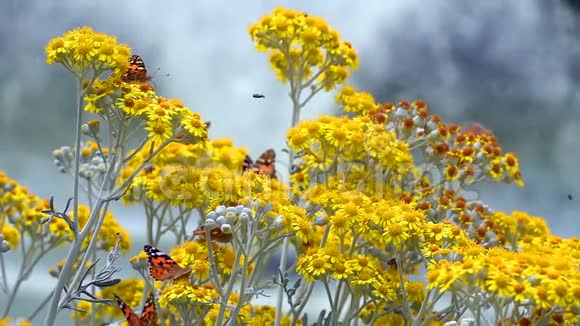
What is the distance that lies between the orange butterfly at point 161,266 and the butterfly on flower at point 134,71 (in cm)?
89

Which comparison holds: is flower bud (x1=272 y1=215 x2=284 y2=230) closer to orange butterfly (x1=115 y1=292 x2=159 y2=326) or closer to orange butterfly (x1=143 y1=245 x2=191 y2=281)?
orange butterfly (x1=143 y1=245 x2=191 y2=281)

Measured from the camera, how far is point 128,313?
414cm

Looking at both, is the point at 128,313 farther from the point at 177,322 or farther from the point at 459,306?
the point at 459,306

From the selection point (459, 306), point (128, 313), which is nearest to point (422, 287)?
point (459, 306)

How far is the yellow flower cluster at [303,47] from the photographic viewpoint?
557cm

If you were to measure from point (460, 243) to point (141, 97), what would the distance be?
1.83 meters

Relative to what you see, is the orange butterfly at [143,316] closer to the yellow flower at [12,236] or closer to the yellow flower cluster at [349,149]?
the yellow flower cluster at [349,149]

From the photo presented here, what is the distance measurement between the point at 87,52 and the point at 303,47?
215cm

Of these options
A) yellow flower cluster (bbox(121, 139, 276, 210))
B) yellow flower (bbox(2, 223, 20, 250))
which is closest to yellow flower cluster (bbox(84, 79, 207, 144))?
yellow flower cluster (bbox(121, 139, 276, 210))

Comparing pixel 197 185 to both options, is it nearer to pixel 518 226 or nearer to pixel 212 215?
pixel 212 215

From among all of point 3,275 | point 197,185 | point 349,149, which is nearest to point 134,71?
point 197,185

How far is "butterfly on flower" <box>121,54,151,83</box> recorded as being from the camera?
4.09 meters

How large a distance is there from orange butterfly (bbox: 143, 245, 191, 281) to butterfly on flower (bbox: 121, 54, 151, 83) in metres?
0.89

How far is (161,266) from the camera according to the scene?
409 cm
